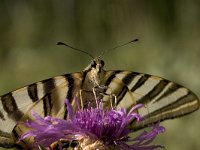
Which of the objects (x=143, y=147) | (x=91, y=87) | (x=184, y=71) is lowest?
(x=184, y=71)

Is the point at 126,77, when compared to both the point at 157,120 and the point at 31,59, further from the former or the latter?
the point at 31,59

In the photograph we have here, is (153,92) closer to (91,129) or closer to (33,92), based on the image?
(91,129)

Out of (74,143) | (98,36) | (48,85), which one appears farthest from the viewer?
(98,36)

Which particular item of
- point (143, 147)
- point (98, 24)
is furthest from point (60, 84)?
point (98, 24)

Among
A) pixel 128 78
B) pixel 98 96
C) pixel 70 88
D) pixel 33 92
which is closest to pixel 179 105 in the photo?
pixel 128 78

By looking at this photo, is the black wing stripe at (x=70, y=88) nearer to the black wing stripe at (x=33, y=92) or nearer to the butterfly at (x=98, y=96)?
the butterfly at (x=98, y=96)

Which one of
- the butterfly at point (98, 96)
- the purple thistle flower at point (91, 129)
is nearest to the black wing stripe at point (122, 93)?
the butterfly at point (98, 96)

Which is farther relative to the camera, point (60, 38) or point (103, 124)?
point (60, 38)
